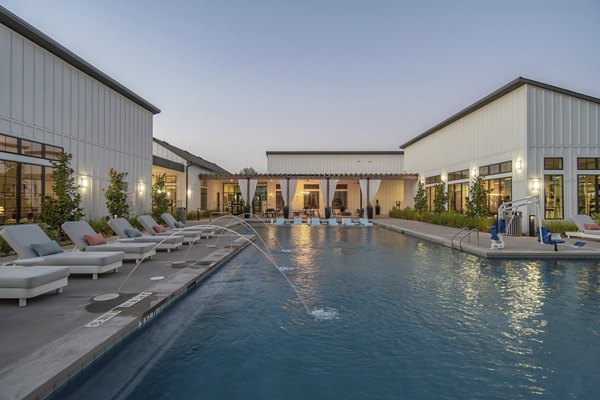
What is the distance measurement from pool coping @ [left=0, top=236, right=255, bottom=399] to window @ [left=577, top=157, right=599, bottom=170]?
17401 mm

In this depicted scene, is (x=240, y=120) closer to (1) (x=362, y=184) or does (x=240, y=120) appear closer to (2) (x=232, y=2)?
(1) (x=362, y=184)

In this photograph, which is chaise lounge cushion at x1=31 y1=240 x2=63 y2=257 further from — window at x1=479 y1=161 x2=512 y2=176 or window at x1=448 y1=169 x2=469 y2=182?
window at x1=448 y1=169 x2=469 y2=182

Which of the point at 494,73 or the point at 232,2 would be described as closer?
the point at 232,2

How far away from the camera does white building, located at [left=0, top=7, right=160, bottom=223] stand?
10195 millimetres

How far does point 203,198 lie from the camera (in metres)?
29.1

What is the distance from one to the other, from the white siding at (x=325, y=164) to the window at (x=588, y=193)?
60.2ft

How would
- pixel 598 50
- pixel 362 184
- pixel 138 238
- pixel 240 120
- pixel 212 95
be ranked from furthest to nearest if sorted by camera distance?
pixel 240 120 < pixel 212 95 < pixel 362 184 < pixel 598 50 < pixel 138 238

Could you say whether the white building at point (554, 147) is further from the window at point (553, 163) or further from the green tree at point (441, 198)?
the green tree at point (441, 198)

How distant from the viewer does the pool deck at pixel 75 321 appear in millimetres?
2830

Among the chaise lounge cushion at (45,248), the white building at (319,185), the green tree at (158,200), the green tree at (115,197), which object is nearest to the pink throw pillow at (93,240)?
the chaise lounge cushion at (45,248)

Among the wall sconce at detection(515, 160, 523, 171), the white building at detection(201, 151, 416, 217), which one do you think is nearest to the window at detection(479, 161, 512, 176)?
the wall sconce at detection(515, 160, 523, 171)

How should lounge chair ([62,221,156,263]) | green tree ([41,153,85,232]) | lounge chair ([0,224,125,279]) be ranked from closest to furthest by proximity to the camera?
lounge chair ([0,224,125,279]) < lounge chair ([62,221,156,263]) < green tree ([41,153,85,232])

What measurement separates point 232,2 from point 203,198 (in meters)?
16.4

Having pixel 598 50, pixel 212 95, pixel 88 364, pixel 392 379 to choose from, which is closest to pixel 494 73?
pixel 598 50
